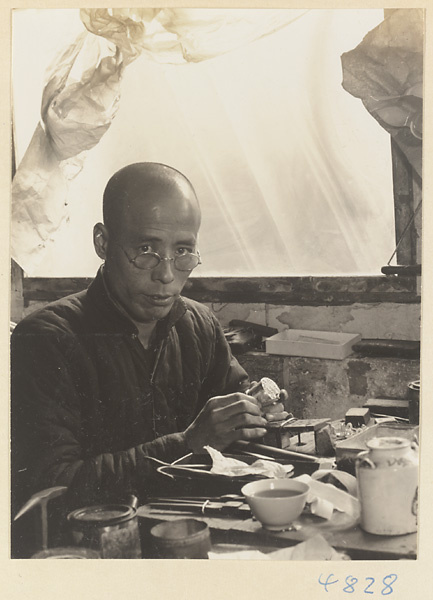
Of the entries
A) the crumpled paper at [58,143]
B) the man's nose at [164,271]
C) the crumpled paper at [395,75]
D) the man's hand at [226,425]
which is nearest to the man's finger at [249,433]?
the man's hand at [226,425]

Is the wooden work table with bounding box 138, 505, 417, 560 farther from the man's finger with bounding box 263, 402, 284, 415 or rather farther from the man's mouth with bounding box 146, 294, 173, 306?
the man's mouth with bounding box 146, 294, 173, 306

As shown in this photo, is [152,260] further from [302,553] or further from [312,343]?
[302,553]

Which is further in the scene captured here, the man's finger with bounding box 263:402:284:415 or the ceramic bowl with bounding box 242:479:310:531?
the man's finger with bounding box 263:402:284:415

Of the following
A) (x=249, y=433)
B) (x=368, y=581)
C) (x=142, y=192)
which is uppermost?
(x=142, y=192)

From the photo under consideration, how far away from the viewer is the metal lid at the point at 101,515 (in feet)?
5.01

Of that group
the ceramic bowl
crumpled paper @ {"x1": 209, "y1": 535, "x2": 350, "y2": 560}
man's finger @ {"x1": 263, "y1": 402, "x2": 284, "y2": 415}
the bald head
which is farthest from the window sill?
crumpled paper @ {"x1": 209, "y1": 535, "x2": 350, "y2": 560}

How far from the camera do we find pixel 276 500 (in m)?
1.46

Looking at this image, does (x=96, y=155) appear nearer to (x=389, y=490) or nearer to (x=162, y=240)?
(x=162, y=240)

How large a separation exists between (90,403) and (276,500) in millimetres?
654

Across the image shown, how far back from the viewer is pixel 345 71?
1.83m

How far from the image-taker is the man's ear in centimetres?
184

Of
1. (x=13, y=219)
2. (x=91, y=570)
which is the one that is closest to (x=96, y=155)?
(x=13, y=219)

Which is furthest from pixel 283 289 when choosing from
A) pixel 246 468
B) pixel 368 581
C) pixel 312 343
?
pixel 368 581

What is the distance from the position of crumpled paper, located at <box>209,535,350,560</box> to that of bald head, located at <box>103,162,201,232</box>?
971 millimetres
